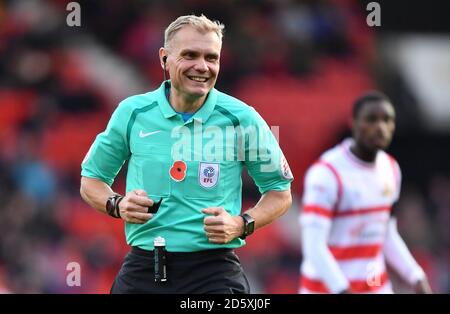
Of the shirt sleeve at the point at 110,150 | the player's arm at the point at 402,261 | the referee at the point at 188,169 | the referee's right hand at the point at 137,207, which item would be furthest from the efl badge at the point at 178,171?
the player's arm at the point at 402,261

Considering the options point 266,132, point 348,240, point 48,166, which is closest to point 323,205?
point 348,240

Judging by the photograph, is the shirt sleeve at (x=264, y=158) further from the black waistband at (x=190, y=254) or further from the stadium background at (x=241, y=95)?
the stadium background at (x=241, y=95)

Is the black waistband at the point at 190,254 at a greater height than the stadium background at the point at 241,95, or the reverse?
the stadium background at the point at 241,95

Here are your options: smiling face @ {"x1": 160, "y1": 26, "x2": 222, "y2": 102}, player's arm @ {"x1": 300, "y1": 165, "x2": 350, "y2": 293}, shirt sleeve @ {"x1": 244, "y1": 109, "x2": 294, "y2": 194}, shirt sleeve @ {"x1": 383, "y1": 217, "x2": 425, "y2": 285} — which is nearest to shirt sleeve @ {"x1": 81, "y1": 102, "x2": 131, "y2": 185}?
smiling face @ {"x1": 160, "y1": 26, "x2": 222, "y2": 102}

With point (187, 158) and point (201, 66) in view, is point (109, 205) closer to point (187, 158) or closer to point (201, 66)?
point (187, 158)

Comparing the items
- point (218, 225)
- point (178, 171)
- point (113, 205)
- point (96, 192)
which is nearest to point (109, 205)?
point (113, 205)

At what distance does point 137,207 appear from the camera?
5273mm

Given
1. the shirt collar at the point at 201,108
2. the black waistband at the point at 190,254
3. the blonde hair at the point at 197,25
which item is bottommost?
the black waistband at the point at 190,254

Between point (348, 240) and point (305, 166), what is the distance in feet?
23.2

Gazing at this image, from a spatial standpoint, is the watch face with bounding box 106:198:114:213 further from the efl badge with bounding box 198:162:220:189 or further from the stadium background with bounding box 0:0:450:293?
the stadium background with bounding box 0:0:450:293

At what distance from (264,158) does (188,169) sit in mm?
404

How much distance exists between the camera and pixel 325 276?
7.32m

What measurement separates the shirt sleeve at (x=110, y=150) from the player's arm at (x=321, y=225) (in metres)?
2.08

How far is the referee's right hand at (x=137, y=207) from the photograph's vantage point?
5266 millimetres
